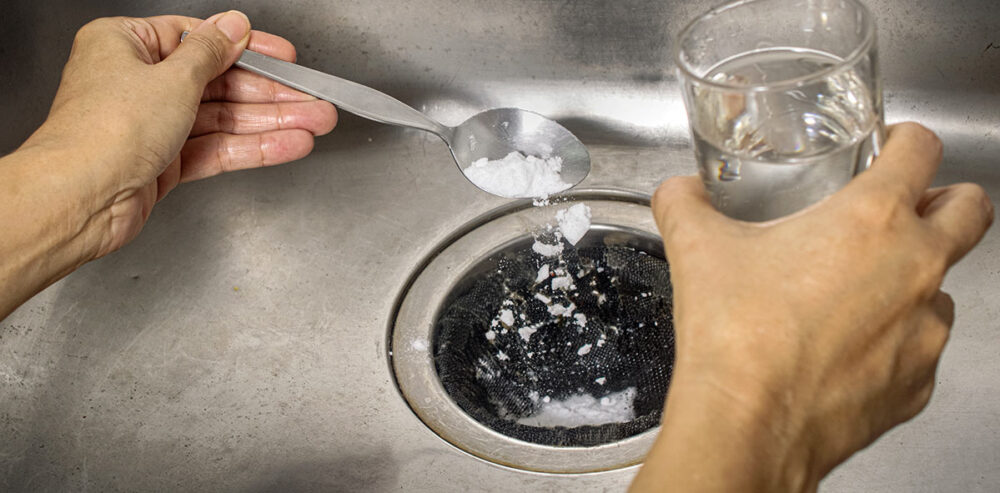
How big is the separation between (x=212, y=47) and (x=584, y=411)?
1.36ft

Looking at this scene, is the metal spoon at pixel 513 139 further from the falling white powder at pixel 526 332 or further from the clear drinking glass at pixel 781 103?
the clear drinking glass at pixel 781 103

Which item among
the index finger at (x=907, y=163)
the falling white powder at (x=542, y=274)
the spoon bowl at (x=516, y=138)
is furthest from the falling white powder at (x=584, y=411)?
the index finger at (x=907, y=163)

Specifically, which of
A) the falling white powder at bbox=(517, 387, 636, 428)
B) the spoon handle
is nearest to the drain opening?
the falling white powder at bbox=(517, 387, 636, 428)

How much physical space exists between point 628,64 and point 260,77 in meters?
0.36

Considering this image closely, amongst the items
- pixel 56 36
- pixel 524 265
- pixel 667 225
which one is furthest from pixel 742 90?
pixel 56 36

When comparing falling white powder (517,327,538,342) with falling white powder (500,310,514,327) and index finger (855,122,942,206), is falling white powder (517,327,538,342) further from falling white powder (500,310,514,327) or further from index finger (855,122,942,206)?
index finger (855,122,942,206)

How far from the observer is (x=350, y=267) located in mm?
745

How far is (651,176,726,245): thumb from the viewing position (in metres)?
0.36

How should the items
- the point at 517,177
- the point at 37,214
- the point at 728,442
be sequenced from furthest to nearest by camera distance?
the point at 517,177, the point at 37,214, the point at 728,442

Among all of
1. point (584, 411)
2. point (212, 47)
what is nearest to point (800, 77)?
point (584, 411)

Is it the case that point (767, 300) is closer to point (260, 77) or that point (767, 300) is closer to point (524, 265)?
point (524, 265)

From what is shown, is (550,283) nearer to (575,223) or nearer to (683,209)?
(575,223)

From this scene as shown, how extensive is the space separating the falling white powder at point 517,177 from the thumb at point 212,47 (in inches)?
8.9

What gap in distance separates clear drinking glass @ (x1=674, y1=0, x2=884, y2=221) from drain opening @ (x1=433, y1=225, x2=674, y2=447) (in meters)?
0.29
